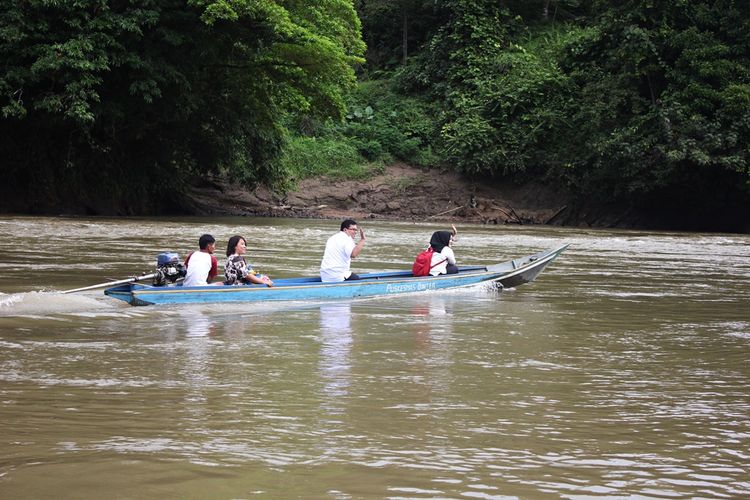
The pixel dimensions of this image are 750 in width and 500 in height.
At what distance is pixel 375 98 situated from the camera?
4528cm

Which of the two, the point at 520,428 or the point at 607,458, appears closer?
the point at 607,458

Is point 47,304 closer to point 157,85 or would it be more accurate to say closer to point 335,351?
point 335,351

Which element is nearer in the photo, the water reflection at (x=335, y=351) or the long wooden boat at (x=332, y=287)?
the water reflection at (x=335, y=351)

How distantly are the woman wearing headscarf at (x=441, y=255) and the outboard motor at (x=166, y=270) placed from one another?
146 inches

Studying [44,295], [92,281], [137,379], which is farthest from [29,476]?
[92,281]

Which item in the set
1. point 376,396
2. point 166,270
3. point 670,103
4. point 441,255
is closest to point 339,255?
point 441,255

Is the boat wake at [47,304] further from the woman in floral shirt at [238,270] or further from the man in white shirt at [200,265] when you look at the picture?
the woman in floral shirt at [238,270]

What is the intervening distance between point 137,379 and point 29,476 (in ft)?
7.37

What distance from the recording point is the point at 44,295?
1005cm

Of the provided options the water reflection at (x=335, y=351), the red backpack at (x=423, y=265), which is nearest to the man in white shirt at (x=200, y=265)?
the water reflection at (x=335, y=351)

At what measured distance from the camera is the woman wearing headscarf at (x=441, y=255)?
13.2 m

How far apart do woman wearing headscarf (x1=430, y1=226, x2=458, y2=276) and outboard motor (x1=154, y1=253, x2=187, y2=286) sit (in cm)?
371

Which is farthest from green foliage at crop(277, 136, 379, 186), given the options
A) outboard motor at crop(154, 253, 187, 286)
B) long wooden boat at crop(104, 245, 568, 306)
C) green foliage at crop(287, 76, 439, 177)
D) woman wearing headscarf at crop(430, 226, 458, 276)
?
outboard motor at crop(154, 253, 187, 286)

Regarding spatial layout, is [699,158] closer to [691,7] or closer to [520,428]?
[691,7]
